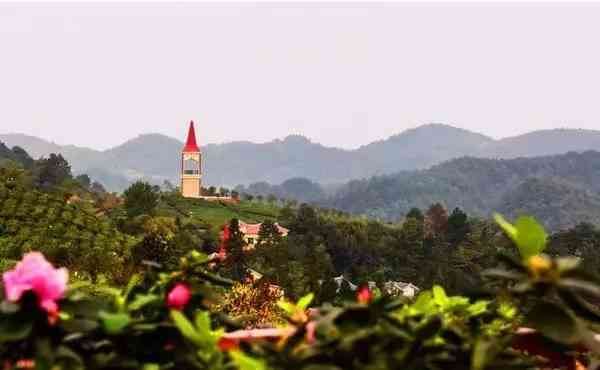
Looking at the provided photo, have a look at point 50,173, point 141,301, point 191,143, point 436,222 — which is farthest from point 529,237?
point 191,143

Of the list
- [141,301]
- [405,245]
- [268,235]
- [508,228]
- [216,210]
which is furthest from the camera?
[216,210]

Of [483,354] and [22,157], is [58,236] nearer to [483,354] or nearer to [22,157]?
[483,354]

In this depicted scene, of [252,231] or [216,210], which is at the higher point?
[216,210]

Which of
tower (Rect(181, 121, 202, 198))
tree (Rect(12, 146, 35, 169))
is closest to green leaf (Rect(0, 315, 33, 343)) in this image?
tower (Rect(181, 121, 202, 198))

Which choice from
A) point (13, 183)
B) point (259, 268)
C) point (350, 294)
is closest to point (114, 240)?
point (13, 183)

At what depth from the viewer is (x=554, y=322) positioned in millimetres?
2633

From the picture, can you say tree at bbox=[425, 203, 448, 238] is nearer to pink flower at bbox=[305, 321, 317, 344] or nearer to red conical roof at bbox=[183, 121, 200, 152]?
red conical roof at bbox=[183, 121, 200, 152]

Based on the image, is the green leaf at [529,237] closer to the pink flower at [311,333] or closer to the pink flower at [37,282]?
the pink flower at [311,333]

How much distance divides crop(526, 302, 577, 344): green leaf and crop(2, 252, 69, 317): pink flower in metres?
1.42

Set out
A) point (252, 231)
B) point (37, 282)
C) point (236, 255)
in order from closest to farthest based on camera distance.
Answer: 1. point (37, 282)
2. point (236, 255)
3. point (252, 231)

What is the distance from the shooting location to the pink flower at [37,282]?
8.27ft

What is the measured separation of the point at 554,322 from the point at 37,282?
60.1 inches

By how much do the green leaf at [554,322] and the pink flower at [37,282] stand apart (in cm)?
142

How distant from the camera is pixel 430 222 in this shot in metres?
101
